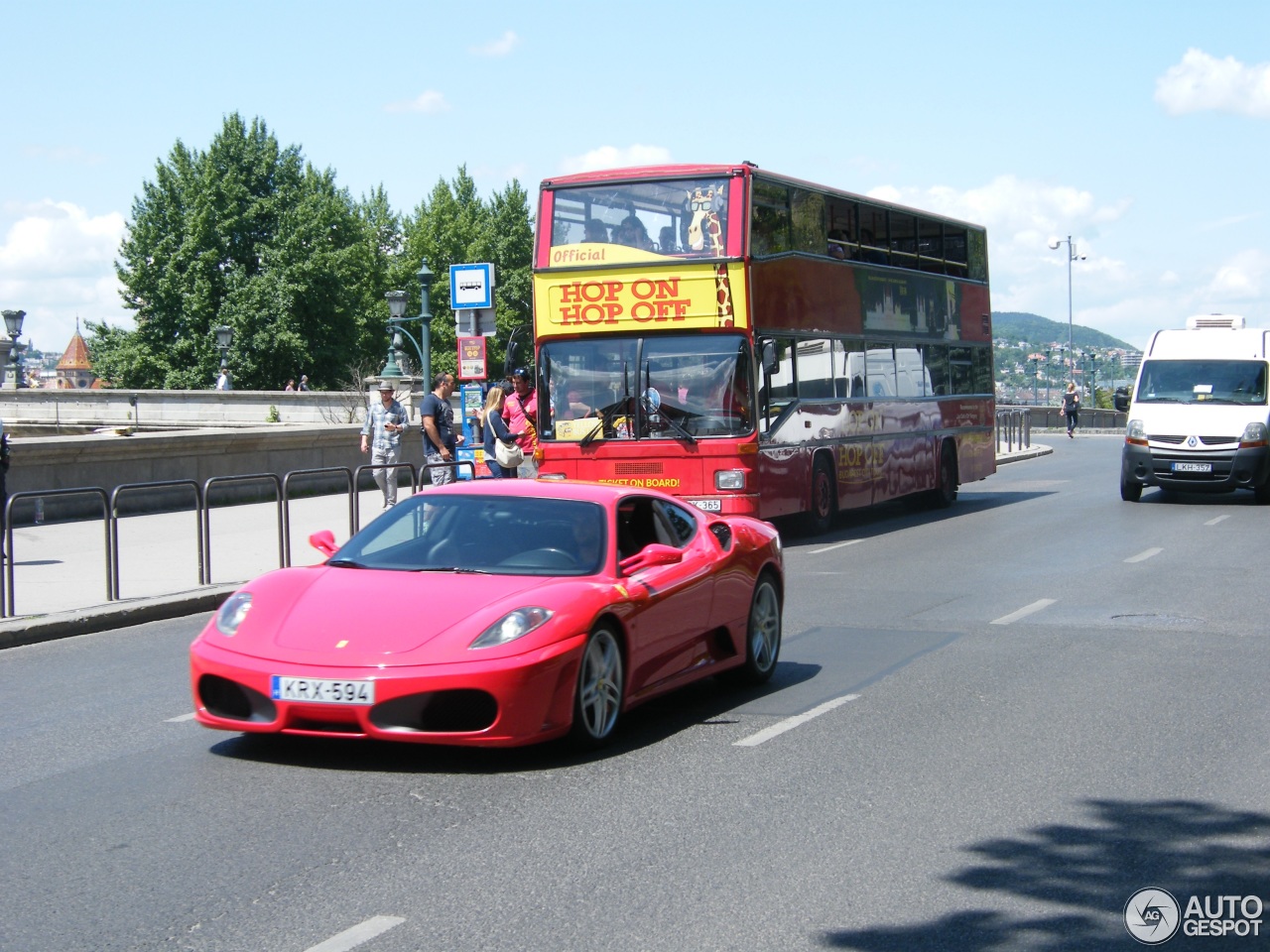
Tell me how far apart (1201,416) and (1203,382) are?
82 cm

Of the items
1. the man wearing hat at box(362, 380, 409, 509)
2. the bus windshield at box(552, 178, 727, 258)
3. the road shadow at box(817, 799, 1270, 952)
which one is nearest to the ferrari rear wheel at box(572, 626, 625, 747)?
the road shadow at box(817, 799, 1270, 952)

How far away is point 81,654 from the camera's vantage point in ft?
36.1

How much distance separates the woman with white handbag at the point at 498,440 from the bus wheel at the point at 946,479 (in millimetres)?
8168

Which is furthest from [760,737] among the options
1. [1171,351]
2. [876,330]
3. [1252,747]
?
[1171,351]

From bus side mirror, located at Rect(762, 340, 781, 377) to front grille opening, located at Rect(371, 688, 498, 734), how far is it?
38.5 ft

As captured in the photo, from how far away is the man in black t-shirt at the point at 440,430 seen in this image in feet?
64.0

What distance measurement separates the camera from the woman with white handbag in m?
19.2

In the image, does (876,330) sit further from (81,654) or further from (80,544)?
(81,654)

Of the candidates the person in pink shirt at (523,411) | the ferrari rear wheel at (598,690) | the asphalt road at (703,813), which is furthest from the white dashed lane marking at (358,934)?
the person in pink shirt at (523,411)

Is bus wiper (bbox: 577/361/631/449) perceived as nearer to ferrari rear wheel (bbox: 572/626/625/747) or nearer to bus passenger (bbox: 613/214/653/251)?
bus passenger (bbox: 613/214/653/251)

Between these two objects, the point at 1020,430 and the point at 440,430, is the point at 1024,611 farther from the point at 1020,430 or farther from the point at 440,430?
the point at 1020,430

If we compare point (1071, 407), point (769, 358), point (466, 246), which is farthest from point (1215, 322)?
point (466, 246)

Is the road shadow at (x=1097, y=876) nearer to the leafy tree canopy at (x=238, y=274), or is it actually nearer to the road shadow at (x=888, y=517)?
the road shadow at (x=888, y=517)

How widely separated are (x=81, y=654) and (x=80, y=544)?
293 inches
